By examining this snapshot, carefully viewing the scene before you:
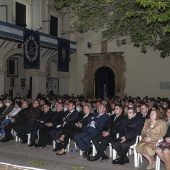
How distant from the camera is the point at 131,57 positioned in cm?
2123

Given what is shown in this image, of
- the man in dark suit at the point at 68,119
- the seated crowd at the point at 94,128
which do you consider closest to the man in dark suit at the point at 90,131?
the seated crowd at the point at 94,128

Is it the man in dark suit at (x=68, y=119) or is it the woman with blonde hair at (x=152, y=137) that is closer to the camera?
the woman with blonde hair at (x=152, y=137)

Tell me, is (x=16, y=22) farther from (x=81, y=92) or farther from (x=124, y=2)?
(x=124, y=2)

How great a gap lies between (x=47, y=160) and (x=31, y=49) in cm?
1115

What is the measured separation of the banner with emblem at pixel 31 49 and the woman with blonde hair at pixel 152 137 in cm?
1158

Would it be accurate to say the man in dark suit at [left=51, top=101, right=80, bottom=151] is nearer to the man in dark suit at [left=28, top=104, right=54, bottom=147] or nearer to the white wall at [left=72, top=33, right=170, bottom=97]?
the man in dark suit at [left=28, top=104, right=54, bottom=147]

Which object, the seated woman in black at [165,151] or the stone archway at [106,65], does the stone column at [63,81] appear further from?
the seated woman in black at [165,151]

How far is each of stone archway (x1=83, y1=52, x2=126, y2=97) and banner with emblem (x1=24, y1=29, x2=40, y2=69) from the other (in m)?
5.56

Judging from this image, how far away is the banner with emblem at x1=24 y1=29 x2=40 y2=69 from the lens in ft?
56.6

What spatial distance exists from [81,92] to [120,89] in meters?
3.22

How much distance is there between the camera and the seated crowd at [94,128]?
22.4ft

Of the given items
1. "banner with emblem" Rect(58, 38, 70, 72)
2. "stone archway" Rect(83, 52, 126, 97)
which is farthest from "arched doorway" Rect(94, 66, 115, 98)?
"banner with emblem" Rect(58, 38, 70, 72)

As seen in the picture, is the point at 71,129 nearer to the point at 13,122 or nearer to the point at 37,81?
the point at 13,122

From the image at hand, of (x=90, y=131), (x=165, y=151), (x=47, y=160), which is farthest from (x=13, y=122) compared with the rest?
(x=165, y=151)
